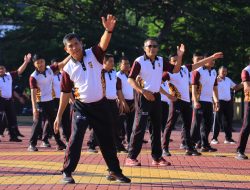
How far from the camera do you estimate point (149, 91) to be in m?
11.3

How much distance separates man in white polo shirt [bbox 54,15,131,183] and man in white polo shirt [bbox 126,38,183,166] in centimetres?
194

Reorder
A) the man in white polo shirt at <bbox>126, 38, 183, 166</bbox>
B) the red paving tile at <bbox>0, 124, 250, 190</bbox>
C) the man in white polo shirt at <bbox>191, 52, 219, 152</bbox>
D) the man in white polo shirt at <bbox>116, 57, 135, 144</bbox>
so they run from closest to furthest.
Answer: the red paving tile at <bbox>0, 124, 250, 190</bbox>
the man in white polo shirt at <bbox>126, 38, 183, 166</bbox>
the man in white polo shirt at <bbox>191, 52, 219, 152</bbox>
the man in white polo shirt at <bbox>116, 57, 135, 144</bbox>

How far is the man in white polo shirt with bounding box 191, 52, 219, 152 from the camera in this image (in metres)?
14.1

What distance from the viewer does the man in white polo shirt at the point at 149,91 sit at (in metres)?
11.3

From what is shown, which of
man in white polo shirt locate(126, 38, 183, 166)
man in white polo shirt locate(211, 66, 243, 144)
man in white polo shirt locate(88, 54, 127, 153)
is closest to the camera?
man in white polo shirt locate(126, 38, 183, 166)

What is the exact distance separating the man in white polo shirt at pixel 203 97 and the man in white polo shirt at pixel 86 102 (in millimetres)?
4915

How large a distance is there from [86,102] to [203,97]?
536cm

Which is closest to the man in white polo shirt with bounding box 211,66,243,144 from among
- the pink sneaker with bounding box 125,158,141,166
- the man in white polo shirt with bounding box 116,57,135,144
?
the man in white polo shirt with bounding box 116,57,135,144

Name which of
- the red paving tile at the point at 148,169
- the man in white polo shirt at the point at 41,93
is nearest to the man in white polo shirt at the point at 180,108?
the red paving tile at the point at 148,169

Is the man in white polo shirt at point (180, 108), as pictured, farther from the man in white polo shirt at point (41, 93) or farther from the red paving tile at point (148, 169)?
the man in white polo shirt at point (41, 93)

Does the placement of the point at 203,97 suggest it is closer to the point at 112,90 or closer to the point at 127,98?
the point at 112,90

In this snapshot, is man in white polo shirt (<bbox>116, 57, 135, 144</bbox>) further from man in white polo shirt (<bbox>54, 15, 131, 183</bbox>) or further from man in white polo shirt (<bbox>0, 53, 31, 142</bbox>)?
man in white polo shirt (<bbox>54, 15, 131, 183</bbox>)

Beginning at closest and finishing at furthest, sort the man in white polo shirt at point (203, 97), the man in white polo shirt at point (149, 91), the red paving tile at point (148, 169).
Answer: the red paving tile at point (148, 169) < the man in white polo shirt at point (149, 91) < the man in white polo shirt at point (203, 97)

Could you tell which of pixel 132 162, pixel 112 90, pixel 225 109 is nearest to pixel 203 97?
pixel 112 90
